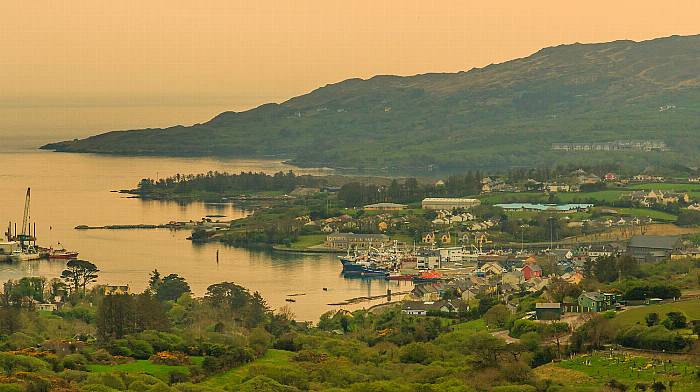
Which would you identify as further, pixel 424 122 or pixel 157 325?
pixel 424 122

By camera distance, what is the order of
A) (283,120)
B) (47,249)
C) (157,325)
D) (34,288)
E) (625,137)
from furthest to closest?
(283,120), (625,137), (47,249), (34,288), (157,325)

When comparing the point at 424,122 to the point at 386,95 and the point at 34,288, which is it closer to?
the point at 386,95

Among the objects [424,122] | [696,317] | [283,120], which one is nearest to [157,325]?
[696,317]

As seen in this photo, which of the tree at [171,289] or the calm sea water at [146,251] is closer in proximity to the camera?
the tree at [171,289]

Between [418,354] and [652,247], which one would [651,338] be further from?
[652,247]

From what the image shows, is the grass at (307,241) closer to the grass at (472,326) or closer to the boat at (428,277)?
the boat at (428,277)

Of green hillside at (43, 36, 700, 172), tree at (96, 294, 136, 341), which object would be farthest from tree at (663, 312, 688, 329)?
green hillside at (43, 36, 700, 172)

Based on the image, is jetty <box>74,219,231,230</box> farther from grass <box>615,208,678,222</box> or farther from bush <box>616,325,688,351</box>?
bush <box>616,325,688,351</box>

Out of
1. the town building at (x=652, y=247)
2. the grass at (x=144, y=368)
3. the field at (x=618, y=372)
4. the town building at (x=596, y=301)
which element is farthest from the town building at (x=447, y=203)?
the field at (x=618, y=372)
